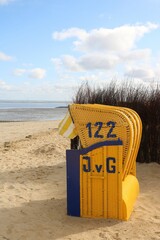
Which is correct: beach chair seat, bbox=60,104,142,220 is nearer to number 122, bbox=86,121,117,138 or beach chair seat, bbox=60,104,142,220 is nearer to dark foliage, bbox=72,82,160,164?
number 122, bbox=86,121,117,138

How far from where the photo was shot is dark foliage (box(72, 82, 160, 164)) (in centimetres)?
741

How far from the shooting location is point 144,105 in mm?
7523

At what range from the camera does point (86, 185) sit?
4.38 metres

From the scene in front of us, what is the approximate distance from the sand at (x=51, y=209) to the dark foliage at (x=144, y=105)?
1.14 feet

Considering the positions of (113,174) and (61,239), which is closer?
(61,239)

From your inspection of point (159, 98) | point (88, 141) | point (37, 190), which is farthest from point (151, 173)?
point (88, 141)

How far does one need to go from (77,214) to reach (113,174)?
844 millimetres

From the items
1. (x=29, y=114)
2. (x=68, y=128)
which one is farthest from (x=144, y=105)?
(x=29, y=114)

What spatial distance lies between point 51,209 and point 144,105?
12.3 ft

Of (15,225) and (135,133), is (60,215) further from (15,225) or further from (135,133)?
(135,133)

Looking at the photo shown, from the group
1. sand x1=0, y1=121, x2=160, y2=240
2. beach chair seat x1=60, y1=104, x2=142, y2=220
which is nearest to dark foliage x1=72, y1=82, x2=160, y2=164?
sand x1=0, y1=121, x2=160, y2=240

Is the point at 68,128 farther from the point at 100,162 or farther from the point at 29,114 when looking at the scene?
the point at 29,114

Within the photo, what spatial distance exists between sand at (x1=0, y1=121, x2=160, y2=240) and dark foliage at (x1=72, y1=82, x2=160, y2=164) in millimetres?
346

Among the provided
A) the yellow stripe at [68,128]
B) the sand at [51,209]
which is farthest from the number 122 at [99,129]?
the sand at [51,209]
